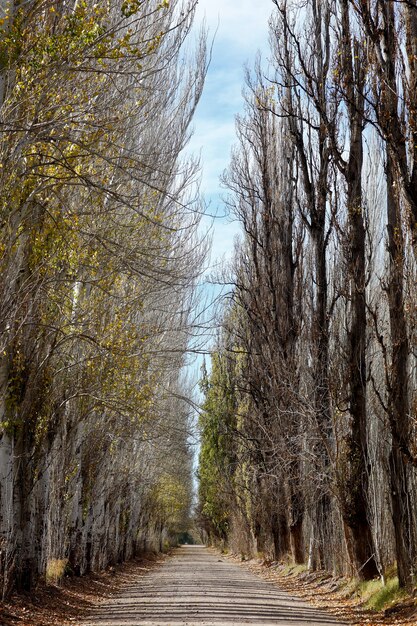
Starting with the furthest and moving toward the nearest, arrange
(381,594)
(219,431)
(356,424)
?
(219,431) < (356,424) < (381,594)

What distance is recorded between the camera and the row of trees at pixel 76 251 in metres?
8.05

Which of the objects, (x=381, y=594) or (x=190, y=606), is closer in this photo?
(x=381, y=594)

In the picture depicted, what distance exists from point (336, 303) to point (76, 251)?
25.7 feet

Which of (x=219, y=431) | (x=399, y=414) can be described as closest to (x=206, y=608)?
(x=399, y=414)

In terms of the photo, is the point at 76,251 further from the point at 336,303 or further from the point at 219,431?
the point at 219,431

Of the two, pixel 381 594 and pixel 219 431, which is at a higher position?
pixel 219 431

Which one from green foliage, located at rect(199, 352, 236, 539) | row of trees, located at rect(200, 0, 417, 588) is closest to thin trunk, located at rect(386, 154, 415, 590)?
row of trees, located at rect(200, 0, 417, 588)

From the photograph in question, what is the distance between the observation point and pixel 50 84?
336 inches

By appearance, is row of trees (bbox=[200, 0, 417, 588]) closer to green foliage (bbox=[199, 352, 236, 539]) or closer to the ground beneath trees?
the ground beneath trees

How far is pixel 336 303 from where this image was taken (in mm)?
18297

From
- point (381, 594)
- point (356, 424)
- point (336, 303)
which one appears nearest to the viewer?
point (381, 594)

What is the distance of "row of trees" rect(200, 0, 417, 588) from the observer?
10945mm

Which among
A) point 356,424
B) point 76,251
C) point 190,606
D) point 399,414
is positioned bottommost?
point 190,606

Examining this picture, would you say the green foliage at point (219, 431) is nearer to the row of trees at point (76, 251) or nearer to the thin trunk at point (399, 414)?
the row of trees at point (76, 251)
